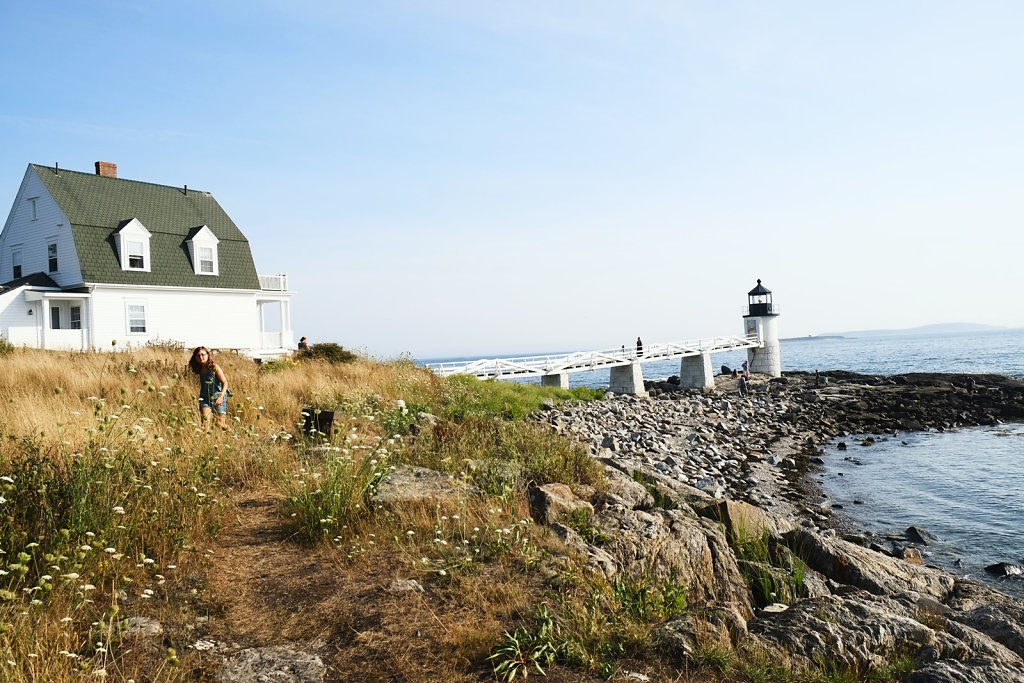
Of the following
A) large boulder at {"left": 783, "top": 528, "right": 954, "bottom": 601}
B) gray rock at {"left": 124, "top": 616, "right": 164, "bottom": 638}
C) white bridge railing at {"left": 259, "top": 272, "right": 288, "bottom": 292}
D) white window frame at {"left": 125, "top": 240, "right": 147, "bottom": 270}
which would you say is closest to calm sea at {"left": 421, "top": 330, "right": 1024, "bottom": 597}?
large boulder at {"left": 783, "top": 528, "right": 954, "bottom": 601}

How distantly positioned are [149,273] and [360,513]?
23.5 meters

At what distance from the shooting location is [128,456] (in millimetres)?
5824

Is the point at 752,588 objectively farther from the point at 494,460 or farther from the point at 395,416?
the point at 395,416

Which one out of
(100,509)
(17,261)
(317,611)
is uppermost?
(17,261)

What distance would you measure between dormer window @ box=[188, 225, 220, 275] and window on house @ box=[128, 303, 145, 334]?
278 cm

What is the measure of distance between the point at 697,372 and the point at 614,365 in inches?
298

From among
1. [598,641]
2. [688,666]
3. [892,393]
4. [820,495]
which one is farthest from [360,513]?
[892,393]

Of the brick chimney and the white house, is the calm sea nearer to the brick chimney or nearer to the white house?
the white house

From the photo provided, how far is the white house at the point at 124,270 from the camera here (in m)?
24.0

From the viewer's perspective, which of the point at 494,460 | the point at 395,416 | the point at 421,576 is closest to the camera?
the point at 421,576

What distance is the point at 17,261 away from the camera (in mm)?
27016

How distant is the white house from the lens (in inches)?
943

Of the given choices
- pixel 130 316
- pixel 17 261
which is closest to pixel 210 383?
pixel 130 316

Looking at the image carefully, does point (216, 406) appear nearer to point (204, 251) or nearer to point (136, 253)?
point (136, 253)
